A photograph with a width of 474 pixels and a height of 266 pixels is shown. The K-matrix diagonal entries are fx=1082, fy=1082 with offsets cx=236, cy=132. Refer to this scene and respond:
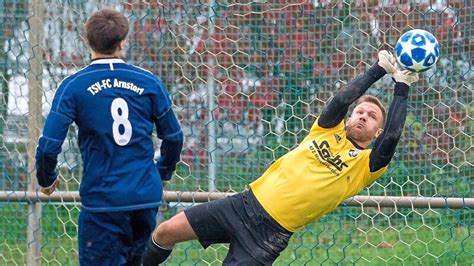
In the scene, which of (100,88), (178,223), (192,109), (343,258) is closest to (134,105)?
(100,88)

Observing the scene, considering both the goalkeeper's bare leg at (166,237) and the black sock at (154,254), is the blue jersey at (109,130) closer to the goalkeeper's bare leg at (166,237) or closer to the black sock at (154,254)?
the goalkeeper's bare leg at (166,237)

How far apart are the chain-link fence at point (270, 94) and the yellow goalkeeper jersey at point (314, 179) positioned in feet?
2.56

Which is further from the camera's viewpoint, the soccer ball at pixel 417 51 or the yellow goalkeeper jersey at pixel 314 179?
the yellow goalkeeper jersey at pixel 314 179

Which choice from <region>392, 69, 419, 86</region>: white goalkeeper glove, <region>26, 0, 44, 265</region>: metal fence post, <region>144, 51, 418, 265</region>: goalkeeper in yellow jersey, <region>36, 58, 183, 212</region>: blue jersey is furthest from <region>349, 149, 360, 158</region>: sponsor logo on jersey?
<region>26, 0, 44, 265</region>: metal fence post

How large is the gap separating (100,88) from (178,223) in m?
1.17

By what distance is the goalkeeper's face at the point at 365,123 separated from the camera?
5750mm

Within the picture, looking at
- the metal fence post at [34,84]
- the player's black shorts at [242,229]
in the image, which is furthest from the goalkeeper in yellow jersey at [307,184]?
the metal fence post at [34,84]

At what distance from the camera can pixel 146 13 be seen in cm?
670

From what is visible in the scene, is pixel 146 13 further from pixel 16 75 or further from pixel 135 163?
pixel 135 163

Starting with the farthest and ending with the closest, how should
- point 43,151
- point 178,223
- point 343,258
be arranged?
point 343,258
point 178,223
point 43,151

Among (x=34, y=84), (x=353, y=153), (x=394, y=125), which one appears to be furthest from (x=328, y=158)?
(x=34, y=84)

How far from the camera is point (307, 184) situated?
18.4 ft

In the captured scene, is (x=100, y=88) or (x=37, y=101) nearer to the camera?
(x=100, y=88)

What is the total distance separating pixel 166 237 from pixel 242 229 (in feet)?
1.40
